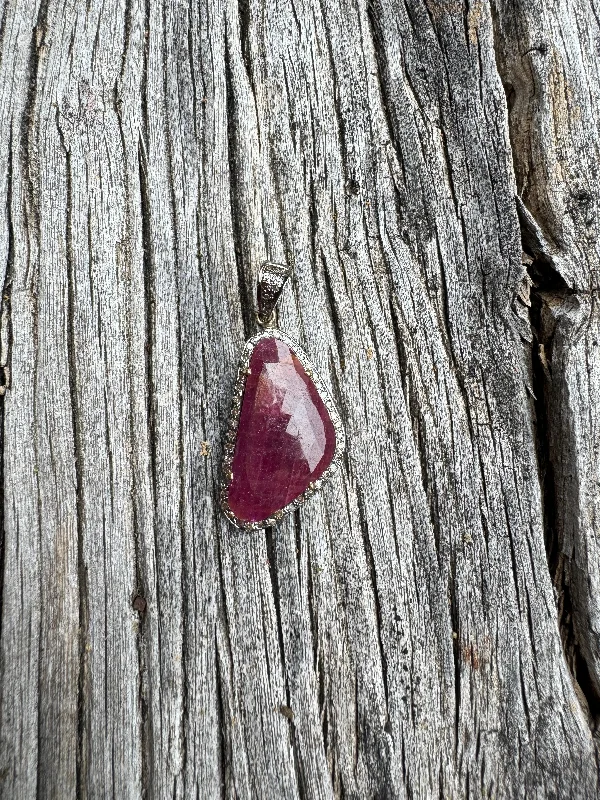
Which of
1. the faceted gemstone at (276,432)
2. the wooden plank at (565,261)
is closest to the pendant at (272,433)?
the faceted gemstone at (276,432)

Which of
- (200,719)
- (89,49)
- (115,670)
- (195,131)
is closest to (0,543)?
(115,670)

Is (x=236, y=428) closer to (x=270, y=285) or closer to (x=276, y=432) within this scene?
(x=276, y=432)

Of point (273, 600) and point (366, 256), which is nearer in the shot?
point (273, 600)

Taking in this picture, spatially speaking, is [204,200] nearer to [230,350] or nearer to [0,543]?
[230,350]

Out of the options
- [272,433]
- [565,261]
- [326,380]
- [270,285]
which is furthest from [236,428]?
[565,261]

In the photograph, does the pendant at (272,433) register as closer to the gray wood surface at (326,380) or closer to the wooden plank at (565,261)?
the gray wood surface at (326,380)

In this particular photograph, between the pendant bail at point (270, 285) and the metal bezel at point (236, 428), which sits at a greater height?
the pendant bail at point (270, 285)
